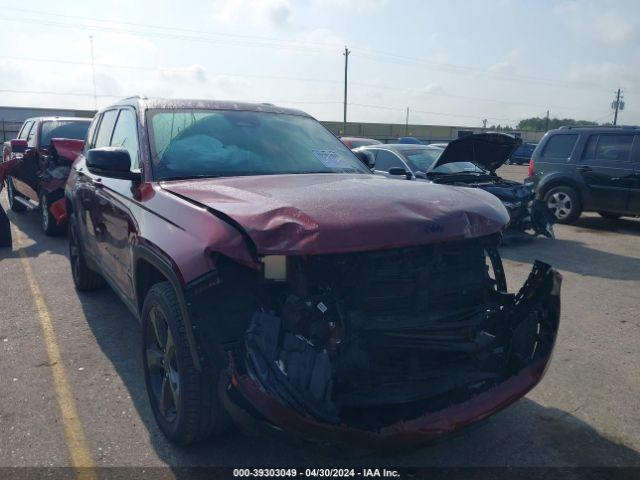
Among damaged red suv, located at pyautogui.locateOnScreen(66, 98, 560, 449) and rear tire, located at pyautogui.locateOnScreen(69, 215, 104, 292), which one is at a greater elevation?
damaged red suv, located at pyautogui.locateOnScreen(66, 98, 560, 449)

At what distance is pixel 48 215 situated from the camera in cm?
868

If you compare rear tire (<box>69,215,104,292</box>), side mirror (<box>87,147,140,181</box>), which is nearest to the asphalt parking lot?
rear tire (<box>69,215,104,292</box>)

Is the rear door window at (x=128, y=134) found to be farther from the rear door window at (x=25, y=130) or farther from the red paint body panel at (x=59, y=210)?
the rear door window at (x=25, y=130)

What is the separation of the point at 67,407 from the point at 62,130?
8053mm

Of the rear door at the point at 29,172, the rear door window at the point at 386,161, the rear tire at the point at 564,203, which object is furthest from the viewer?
the rear tire at the point at 564,203

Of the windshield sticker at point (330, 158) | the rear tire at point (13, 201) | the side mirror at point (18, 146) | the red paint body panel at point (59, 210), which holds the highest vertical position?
the windshield sticker at point (330, 158)

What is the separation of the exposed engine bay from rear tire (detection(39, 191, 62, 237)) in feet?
23.2

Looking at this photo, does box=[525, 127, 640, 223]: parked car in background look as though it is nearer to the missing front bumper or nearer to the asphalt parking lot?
the asphalt parking lot

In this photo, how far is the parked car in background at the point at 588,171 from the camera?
32.3 feet

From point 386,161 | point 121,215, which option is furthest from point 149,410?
point 386,161

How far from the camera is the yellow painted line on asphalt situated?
9.48ft

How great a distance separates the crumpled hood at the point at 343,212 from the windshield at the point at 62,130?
7.88m

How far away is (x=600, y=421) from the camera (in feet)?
11.0

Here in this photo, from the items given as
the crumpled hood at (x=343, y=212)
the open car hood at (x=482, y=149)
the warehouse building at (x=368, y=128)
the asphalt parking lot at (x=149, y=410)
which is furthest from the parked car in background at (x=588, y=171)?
the warehouse building at (x=368, y=128)
